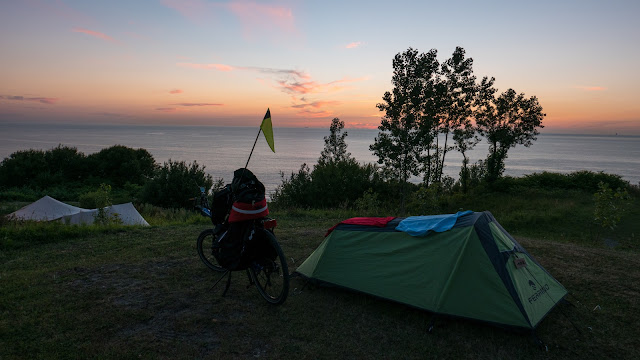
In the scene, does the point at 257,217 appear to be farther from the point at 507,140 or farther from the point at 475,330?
the point at 507,140

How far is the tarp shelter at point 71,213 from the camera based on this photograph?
15219 millimetres

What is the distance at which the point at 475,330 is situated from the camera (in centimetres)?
457

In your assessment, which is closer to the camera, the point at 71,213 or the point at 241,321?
the point at 241,321

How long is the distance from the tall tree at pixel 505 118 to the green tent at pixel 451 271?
27.4 m

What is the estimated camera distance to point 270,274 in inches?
213

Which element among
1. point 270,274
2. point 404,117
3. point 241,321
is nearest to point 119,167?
point 404,117

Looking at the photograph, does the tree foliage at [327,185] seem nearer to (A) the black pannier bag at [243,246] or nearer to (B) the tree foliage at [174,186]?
(B) the tree foliage at [174,186]

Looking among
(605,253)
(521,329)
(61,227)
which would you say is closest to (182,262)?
(61,227)

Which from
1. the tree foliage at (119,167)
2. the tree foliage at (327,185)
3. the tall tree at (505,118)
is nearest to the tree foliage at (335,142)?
the tree foliage at (327,185)

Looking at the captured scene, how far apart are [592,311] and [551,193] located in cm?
2354

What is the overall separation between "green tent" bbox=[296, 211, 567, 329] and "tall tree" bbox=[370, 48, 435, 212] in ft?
62.9

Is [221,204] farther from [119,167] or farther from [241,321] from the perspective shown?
[119,167]

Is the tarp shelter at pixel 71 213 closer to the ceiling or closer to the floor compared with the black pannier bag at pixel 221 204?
closer to the floor

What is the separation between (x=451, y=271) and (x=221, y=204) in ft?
11.8
